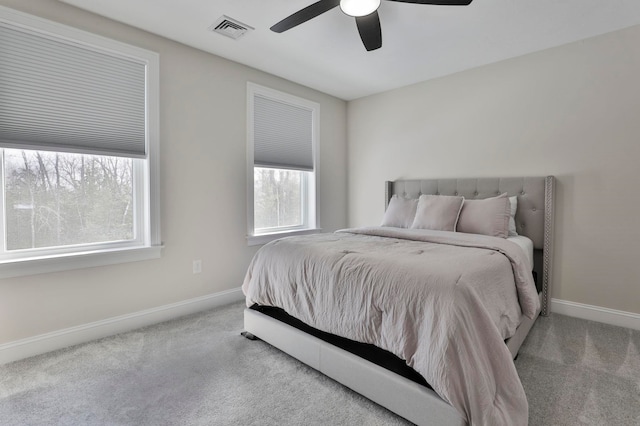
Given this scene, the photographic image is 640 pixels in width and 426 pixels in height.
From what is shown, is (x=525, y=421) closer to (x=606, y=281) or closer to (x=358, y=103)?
(x=606, y=281)

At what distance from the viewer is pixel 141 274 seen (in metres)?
2.64

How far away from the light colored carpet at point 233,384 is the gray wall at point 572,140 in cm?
59

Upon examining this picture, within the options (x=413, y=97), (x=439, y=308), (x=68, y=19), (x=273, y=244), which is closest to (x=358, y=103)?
(x=413, y=97)

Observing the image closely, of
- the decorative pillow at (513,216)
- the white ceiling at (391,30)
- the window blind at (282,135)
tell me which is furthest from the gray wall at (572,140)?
the window blind at (282,135)

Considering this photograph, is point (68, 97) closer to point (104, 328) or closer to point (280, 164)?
point (104, 328)

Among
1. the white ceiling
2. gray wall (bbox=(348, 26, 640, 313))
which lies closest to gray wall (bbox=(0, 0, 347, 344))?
the white ceiling

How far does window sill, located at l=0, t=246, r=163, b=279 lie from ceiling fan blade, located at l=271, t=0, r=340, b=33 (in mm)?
2040

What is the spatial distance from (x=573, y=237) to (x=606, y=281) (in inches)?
16.7

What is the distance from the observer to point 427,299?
1424 mm

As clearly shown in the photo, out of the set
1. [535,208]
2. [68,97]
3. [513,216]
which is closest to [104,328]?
[68,97]

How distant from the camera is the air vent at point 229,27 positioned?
96.4 inches

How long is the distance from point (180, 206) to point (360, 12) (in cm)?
214

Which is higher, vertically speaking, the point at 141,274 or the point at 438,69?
the point at 438,69

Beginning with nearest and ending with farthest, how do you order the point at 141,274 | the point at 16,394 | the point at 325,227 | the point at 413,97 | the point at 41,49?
the point at 16,394, the point at 41,49, the point at 141,274, the point at 413,97, the point at 325,227
